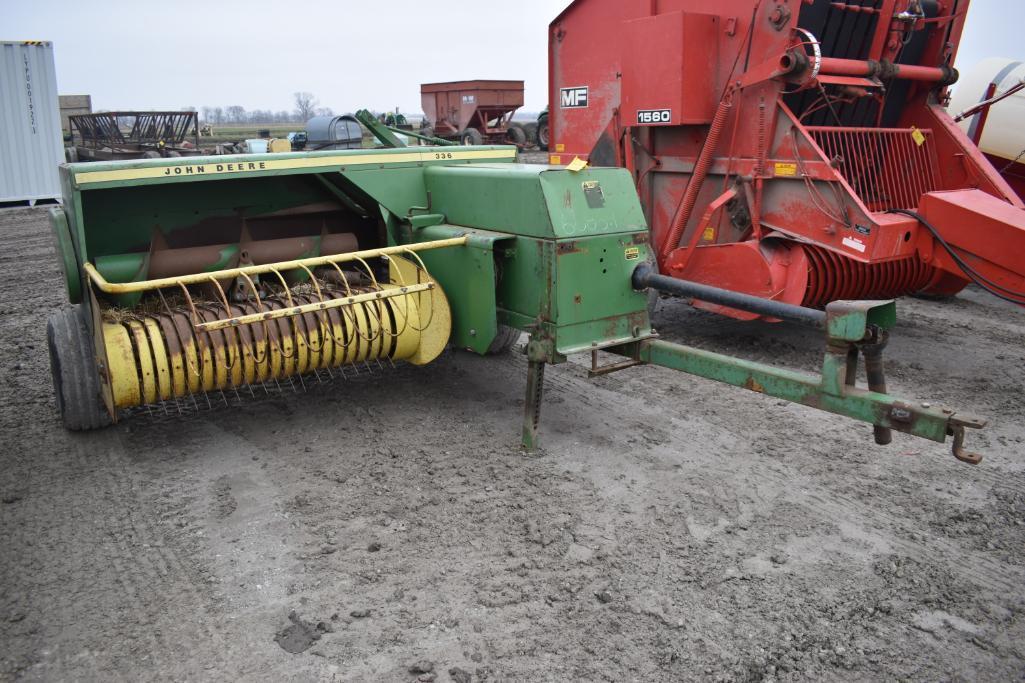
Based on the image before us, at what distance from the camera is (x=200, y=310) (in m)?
3.91

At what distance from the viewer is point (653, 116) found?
575 cm

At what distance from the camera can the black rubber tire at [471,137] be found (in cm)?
2202

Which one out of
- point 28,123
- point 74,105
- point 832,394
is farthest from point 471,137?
point 832,394

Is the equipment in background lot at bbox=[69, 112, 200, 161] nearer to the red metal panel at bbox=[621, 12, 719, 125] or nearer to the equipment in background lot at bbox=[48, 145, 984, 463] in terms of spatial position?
the red metal panel at bbox=[621, 12, 719, 125]

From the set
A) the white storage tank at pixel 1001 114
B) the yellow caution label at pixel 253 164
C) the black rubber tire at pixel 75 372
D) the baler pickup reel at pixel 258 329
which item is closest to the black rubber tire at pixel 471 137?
the white storage tank at pixel 1001 114

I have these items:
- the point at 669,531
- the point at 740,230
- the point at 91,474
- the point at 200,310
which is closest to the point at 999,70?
the point at 740,230

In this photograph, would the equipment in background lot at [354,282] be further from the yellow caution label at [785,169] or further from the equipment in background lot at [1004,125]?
the equipment in background lot at [1004,125]

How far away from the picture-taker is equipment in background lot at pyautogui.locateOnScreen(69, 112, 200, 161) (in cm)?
1898

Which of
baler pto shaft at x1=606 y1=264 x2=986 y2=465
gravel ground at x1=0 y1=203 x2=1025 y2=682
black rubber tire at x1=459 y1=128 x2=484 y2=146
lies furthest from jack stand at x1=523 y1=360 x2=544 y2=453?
black rubber tire at x1=459 y1=128 x2=484 y2=146

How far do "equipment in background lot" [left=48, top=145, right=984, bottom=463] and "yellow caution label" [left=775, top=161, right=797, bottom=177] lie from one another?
1.65 metres

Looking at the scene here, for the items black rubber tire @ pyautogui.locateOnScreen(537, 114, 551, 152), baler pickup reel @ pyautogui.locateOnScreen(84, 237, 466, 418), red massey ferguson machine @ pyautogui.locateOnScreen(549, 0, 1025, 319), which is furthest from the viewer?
black rubber tire @ pyautogui.locateOnScreen(537, 114, 551, 152)

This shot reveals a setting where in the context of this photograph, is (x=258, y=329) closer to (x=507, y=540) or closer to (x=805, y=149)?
(x=507, y=540)

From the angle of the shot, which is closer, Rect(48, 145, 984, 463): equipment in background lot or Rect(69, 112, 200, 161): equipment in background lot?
Rect(48, 145, 984, 463): equipment in background lot

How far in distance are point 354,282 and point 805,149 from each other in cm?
283
